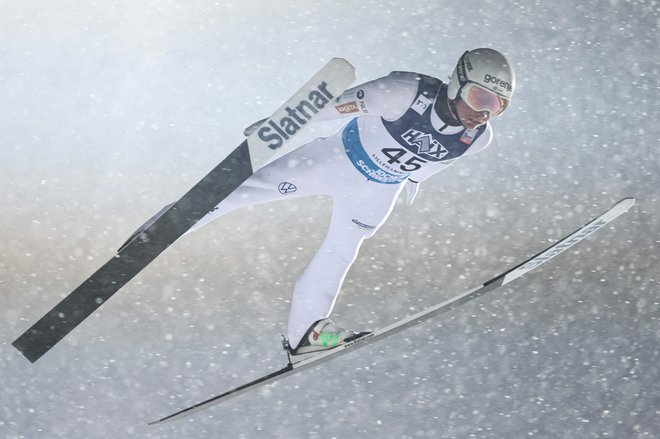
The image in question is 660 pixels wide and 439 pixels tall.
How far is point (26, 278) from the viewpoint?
3916 mm

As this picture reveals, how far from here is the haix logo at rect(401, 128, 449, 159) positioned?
8.10ft

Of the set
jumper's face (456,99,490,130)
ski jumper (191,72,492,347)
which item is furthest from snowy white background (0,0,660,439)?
jumper's face (456,99,490,130)

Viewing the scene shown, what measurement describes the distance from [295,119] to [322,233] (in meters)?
1.97

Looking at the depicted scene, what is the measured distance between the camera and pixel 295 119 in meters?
2.37

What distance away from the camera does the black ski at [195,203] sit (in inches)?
91.6

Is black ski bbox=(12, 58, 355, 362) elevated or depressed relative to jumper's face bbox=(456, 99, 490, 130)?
elevated

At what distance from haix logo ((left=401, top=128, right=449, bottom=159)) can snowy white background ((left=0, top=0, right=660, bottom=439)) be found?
3.99 feet

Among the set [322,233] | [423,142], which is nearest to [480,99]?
[423,142]

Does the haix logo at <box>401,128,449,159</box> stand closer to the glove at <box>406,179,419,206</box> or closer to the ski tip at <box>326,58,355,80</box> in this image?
the glove at <box>406,179,419,206</box>

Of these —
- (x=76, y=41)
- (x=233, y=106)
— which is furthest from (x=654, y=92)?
(x=76, y=41)

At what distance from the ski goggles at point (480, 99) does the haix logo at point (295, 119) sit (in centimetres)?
32

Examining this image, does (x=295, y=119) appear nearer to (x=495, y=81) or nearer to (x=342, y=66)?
(x=342, y=66)

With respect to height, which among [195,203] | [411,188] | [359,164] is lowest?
[411,188]

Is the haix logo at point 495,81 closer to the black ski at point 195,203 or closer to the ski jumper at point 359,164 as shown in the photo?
the ski jumper at point 359,164
